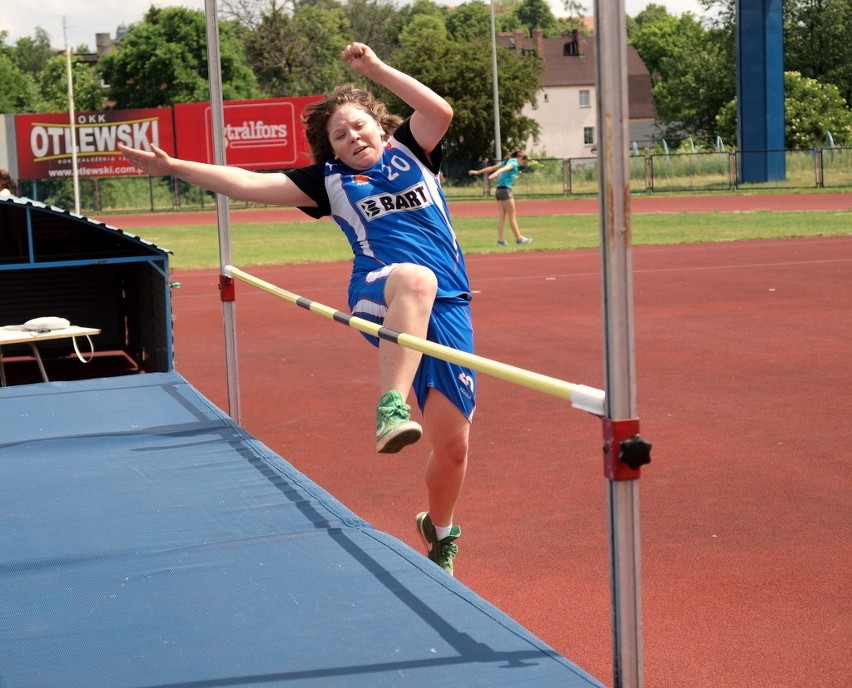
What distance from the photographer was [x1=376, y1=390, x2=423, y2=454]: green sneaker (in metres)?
3.83

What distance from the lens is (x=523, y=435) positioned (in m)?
7.43

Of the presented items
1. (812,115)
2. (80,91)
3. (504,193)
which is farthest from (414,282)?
(80,91)

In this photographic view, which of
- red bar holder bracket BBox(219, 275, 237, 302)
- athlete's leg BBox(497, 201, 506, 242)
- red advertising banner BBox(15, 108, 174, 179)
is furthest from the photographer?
red advertising banner BBox(15, 108, 174, 179)

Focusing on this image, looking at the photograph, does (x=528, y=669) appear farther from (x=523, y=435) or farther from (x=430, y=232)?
(x=523, y=435)

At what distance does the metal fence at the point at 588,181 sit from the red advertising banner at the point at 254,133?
5.73ft

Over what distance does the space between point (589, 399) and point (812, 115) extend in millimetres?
47782

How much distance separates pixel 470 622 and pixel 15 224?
8.42 metres

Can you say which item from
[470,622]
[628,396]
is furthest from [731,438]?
[628,396]

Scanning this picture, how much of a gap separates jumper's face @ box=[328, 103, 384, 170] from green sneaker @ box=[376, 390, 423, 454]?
36.1 inches

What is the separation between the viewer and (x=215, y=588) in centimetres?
372

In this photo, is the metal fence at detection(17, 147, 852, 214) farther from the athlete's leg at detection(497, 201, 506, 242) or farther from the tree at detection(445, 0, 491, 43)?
the tree at detection(445, 0, 491, 43)

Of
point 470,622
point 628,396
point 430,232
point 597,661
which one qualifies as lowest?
point 597,661

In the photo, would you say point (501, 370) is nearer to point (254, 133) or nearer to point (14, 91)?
point (254, 133)

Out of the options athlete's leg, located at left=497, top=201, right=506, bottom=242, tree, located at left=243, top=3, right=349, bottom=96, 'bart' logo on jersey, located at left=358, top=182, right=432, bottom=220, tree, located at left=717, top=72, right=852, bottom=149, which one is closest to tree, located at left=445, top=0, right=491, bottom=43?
tree, located at left=243, top=3, right=349, bottom=96
